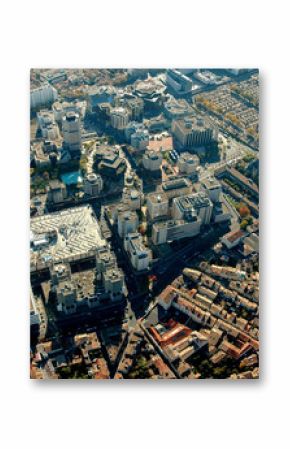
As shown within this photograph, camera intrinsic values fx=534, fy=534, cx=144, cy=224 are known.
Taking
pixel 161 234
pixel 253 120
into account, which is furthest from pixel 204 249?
pixel 253 120

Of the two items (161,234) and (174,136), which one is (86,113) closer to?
(174,136)

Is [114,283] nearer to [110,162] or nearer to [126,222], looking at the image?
[126,222]

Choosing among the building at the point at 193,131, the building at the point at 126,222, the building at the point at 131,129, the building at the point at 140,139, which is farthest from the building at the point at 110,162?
the building at the point at 126,222

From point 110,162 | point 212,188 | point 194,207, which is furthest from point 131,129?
point 194,207

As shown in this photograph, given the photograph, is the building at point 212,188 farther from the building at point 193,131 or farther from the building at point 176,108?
the building at point 176,108

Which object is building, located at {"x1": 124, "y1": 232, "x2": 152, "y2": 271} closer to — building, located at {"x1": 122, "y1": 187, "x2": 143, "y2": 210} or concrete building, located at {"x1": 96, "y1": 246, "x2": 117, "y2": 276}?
concrete building, located at {"x1": 96, "y1": 246, "x2": 117, "y2": 276}

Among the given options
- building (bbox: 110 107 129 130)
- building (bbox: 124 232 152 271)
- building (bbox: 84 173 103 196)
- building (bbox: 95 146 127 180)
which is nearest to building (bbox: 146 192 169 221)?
building (bbox: 124 232 152 271)

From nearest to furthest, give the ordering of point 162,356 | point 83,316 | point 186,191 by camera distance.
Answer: point 162,356, point 83,316, point 186,191

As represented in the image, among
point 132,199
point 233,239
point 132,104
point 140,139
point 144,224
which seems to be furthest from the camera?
→ point 132,104
